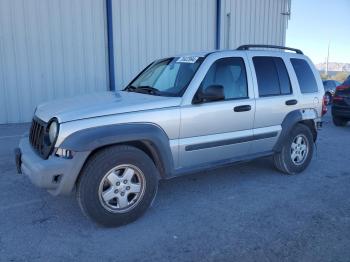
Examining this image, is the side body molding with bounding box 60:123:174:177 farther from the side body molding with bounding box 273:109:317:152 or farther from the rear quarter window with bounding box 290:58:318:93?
the rear quarter window with bounding box 290:58:318:93

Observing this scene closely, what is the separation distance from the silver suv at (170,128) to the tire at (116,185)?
0.4 inches

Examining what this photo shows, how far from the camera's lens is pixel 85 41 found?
1012 centimetres

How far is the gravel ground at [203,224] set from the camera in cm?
320

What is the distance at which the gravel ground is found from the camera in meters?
3.20

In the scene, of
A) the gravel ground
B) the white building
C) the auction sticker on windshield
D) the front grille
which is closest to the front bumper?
the front grille

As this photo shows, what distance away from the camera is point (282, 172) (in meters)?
5.59

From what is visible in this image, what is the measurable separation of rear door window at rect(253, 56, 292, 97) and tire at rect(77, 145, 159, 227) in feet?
6.79

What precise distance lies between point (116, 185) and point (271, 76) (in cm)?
276

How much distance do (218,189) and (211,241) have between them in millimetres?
1500

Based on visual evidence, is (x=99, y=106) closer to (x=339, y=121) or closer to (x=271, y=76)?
(x=271, y=76)

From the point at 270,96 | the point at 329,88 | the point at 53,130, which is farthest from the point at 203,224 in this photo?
the point at 329,88

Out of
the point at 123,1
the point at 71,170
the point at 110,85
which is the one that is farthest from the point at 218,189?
the point at 123,1

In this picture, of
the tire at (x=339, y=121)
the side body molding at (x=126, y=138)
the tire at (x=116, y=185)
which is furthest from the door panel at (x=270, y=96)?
the tire at (x=339, y=121)

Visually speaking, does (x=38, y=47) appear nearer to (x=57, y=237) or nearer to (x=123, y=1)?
(x=123, y=1)
